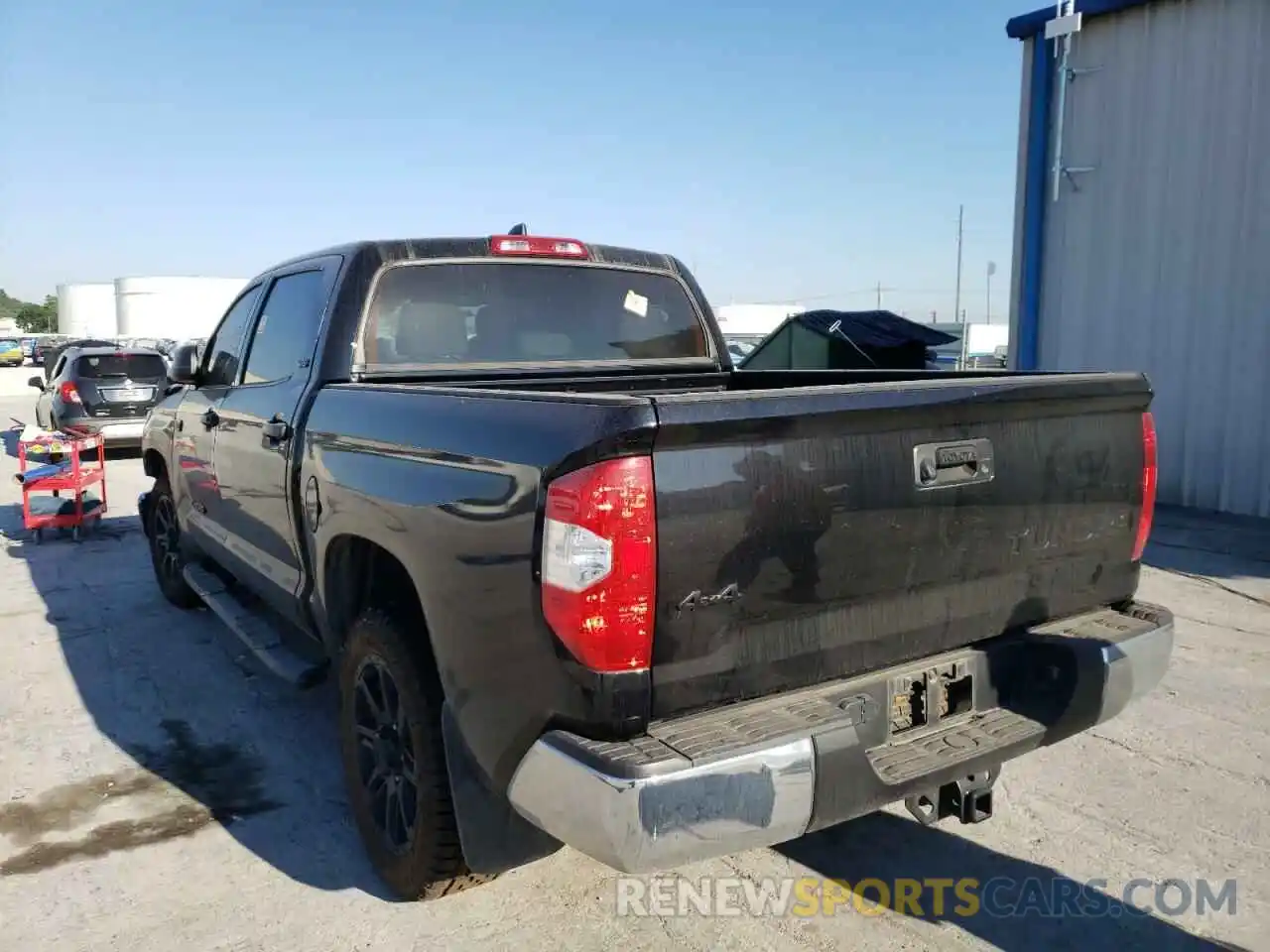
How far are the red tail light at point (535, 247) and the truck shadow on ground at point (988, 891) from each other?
8.37 ft

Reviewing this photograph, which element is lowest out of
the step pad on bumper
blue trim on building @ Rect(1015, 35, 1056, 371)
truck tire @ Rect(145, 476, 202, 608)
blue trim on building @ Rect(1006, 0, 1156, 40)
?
truck tire @ Rect(145, 476, 202, 608)

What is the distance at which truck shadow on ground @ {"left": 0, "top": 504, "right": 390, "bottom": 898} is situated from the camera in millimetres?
3354

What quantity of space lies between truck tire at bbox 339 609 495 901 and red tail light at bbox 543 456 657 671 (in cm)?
82

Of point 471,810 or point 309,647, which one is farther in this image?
point 309,647

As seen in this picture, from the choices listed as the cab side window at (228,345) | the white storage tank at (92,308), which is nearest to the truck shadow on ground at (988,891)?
the cab side window at (228,345)

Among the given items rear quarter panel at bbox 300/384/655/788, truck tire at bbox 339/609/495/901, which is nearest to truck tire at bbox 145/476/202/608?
truck tire at bbox 339/609/495/901


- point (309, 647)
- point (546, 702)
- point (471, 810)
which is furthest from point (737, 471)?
point (309, 647)

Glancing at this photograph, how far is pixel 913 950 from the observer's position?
2.70 metres

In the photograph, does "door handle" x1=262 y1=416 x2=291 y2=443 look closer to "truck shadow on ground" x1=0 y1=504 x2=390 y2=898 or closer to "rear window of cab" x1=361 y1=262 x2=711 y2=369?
"rear window of cab" x1=361 y1=262 x2=711 y2=369

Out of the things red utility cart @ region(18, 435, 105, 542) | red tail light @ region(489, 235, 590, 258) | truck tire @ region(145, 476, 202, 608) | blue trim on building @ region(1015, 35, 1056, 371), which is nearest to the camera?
red tail light @ region(489, 235, 590, 258)

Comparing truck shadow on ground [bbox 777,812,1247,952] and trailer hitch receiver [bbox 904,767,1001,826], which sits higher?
trailer hitch receiver [bbox 904,767,1001,826]

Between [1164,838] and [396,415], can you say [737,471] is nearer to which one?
[396,415]

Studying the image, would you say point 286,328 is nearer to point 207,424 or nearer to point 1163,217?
point 207,424

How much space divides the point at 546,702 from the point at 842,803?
743mm
